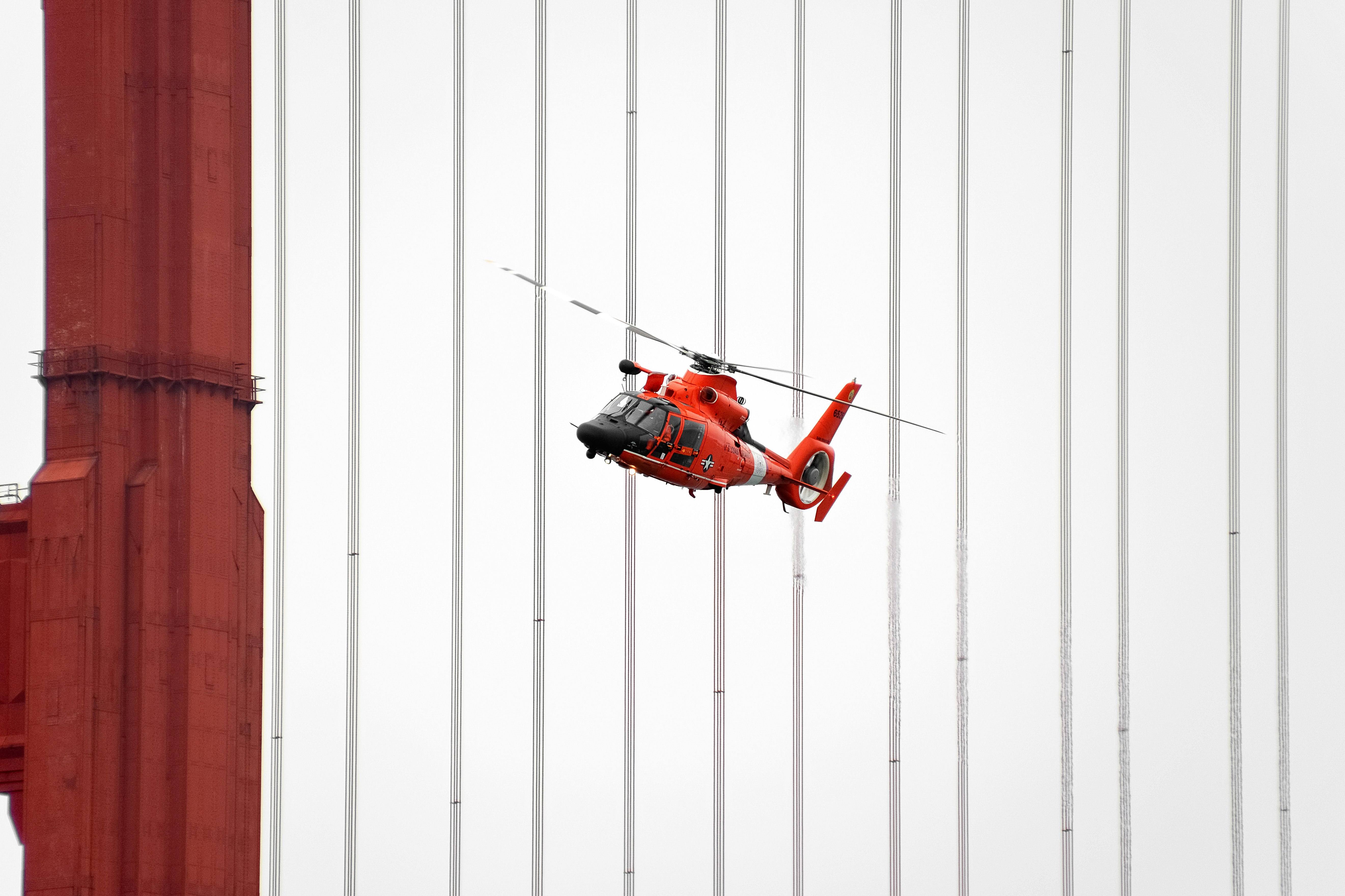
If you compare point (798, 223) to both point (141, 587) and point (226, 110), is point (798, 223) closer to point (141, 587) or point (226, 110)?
point (226, 110)

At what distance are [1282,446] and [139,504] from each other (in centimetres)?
1558

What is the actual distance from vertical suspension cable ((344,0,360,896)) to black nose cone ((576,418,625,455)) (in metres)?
6.27

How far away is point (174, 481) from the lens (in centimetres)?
1905

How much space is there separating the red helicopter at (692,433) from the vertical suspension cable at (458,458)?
4213mm

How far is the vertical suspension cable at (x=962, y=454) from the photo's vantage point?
66.6 ft

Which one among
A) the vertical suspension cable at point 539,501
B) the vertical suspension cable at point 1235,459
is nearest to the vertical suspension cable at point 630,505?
the vertical suspension cable at point 539,501

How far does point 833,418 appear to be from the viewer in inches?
765

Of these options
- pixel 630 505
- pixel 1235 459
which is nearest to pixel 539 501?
pixel 630 505

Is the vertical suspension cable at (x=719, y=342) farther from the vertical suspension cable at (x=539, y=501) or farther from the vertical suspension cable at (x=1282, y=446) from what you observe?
the vertical suspension cable at (x=1282, y=446)

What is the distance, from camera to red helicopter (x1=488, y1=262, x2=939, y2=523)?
15305mm

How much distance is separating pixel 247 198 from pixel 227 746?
7.07 m

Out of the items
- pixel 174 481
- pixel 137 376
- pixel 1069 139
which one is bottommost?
pixel 174 481

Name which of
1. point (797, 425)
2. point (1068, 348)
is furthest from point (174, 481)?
point (1068, 348)

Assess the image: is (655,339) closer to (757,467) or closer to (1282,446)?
(757,467)
